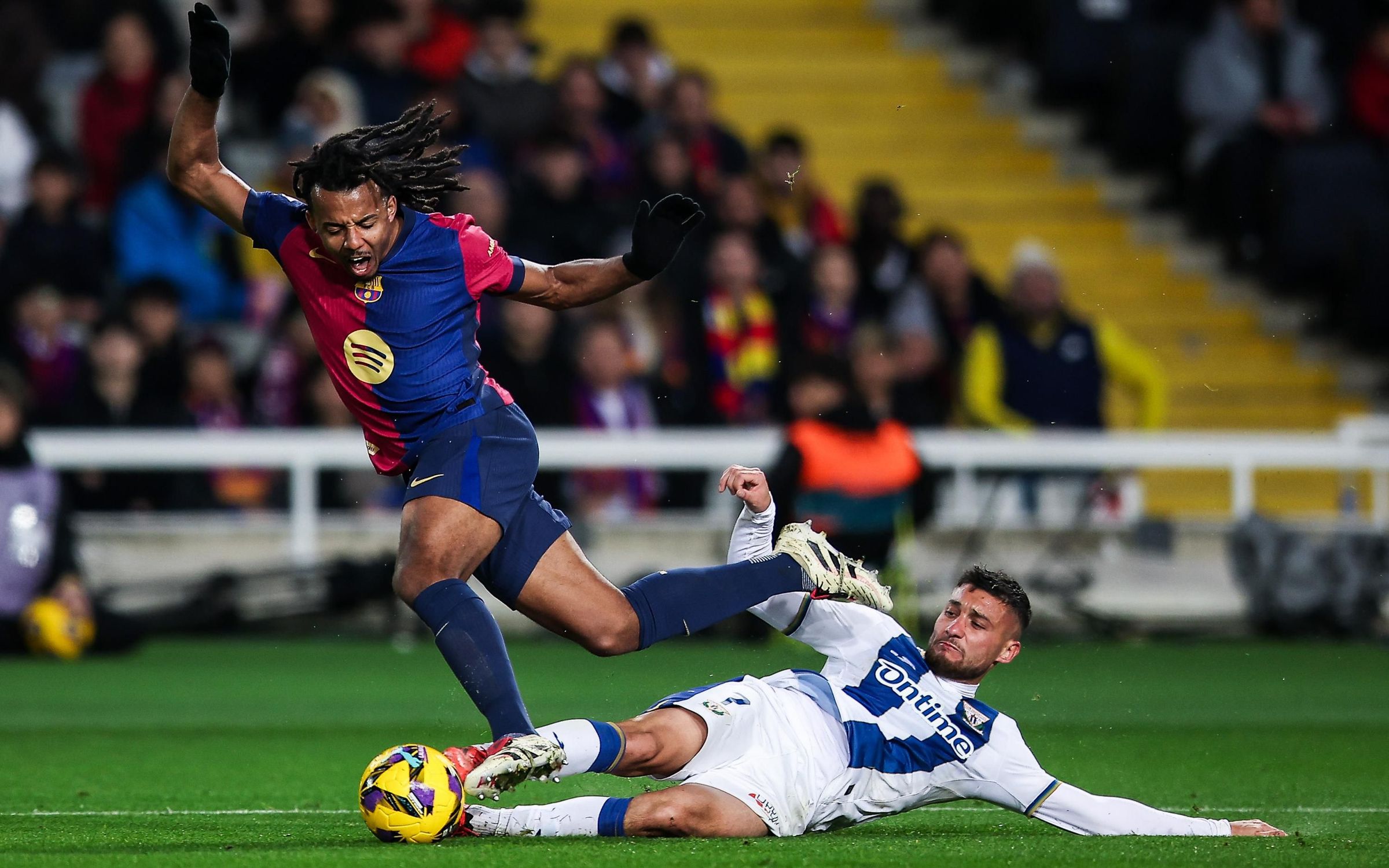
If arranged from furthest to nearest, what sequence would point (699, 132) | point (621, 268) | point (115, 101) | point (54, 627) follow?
point (699, 132) < point (115, 101) < point (54, 627) < point (621, 268)

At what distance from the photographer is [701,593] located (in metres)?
5.64

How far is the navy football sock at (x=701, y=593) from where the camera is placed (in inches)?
220

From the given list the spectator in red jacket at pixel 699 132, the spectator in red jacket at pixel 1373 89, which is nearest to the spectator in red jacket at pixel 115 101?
the spectator in red jacket at pixel 699 132

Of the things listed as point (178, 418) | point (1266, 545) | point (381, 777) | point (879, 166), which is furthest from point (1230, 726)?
point (879, 166)

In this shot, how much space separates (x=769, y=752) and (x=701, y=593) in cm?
62

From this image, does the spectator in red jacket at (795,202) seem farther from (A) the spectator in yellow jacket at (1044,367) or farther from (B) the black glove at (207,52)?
(B) the black glove at (207,52)

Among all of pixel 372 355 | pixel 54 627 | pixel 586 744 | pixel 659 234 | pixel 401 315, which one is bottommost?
pixel 54 627

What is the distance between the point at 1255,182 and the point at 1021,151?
2.72 m

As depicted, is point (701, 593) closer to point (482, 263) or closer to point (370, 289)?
point (482, 263)

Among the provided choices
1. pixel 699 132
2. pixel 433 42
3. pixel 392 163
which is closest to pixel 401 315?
pixel 392 163

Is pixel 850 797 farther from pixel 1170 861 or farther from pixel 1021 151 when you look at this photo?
pixel 1021 151

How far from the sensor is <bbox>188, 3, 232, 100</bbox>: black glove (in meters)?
5.37

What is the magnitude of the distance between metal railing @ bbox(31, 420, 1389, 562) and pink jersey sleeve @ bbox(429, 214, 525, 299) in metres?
5.06

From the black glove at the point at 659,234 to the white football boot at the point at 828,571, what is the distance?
84 centimetres
